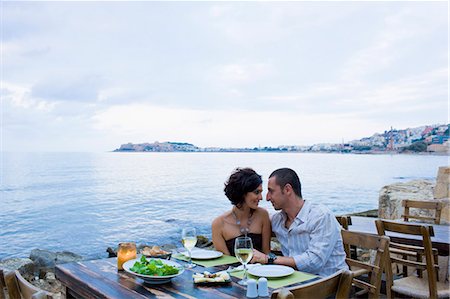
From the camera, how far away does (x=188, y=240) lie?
285 cm

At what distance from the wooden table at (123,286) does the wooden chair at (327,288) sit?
51 cm

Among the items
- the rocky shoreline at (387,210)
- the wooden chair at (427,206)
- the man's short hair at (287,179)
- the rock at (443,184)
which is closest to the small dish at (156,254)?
the man's short hair at (287,179)

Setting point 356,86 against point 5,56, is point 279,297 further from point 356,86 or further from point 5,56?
point 356,86

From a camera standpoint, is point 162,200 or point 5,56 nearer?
point 5,56

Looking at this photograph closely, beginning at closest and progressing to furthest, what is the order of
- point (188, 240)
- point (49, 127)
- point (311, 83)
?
point (188, 240) < point (49, 127) < point (311, 83)

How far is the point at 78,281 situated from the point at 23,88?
4418 centimetres

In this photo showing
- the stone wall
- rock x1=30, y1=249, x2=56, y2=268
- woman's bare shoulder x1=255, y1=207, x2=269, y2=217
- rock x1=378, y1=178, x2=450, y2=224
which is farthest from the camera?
rock x1=30, y1=249, x2=56, y2=268

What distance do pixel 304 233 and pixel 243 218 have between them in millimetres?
623

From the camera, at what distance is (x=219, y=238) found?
137 inches

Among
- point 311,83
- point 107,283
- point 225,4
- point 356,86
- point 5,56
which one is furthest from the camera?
point 356,86

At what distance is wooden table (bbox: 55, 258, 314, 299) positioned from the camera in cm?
230

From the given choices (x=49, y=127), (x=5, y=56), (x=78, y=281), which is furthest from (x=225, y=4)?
(x=49, y=127)

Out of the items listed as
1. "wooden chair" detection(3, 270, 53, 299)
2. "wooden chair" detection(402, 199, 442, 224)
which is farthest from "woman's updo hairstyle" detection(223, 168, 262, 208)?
"wooden chair" detection(402, 199, 442, 224)

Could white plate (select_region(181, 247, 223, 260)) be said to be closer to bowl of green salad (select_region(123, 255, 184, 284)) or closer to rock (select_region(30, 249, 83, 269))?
bowl of green salad (select_region(123, 255, 184, 284))
